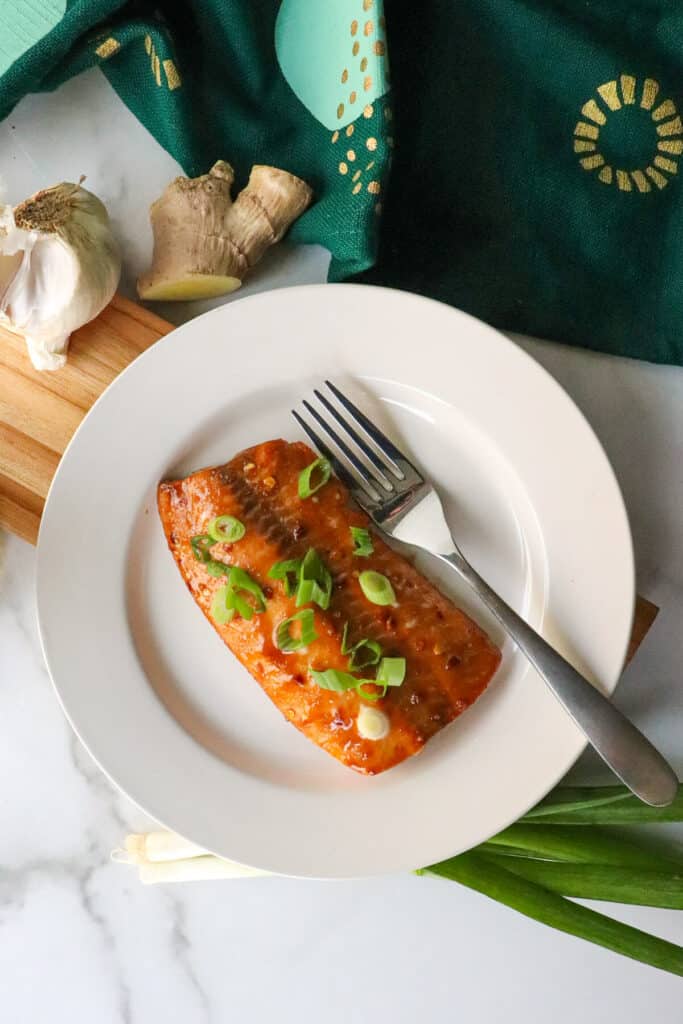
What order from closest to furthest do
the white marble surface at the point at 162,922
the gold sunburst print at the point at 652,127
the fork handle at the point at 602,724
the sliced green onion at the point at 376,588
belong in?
1. the fork handle at the point at 602,724
2. the sliced green onion at the point at 376,588
3. the gold sunburst print at the point at 652,127
4. the white marble surface at the point at 162,922

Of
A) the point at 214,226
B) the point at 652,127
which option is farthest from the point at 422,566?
the point at 652,127

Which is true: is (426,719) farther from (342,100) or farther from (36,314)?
(342,100)

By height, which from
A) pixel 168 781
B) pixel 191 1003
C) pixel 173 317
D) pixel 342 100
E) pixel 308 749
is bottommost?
pixel 191 1003

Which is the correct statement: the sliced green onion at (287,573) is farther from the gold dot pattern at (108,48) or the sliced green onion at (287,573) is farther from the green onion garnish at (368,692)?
the gold dot pattern at (108,48)

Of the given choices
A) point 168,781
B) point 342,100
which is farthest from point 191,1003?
point 342,100

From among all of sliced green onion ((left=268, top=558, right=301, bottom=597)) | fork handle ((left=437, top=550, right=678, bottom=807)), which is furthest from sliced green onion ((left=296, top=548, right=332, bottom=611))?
fork handle ((left=437, top=550, right=678, bottom=807))

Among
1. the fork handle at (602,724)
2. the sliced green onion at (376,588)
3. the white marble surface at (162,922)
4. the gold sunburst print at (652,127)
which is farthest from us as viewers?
the white marble surface at (162,922)

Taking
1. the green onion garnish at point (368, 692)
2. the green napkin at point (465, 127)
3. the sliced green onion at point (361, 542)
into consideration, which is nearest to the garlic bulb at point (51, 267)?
the green napkin at point (465, 127)
